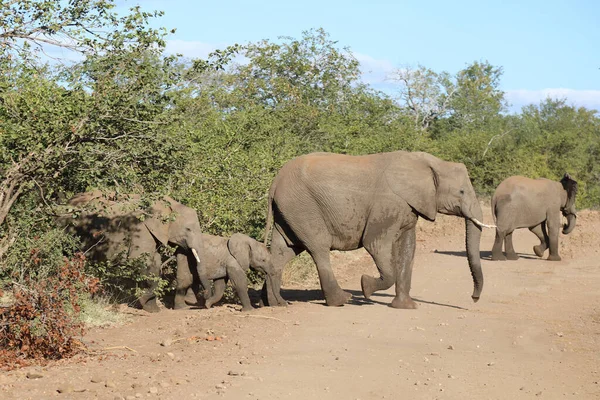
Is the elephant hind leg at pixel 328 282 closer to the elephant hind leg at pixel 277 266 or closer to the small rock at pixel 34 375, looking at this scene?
the elephant hind leg at pixel 277 266

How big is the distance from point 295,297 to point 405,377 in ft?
18.5

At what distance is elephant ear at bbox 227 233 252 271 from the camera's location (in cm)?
1213

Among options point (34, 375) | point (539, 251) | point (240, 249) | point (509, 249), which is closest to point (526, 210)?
point (509, 249)

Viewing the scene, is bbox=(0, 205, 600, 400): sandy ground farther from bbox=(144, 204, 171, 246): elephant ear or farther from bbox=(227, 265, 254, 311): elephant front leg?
bbox=(144, 204, 171, 246): elephant ear

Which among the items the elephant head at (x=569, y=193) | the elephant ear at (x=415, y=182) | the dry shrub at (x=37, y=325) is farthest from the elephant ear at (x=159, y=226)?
the elephant head at (x=569, y=193)

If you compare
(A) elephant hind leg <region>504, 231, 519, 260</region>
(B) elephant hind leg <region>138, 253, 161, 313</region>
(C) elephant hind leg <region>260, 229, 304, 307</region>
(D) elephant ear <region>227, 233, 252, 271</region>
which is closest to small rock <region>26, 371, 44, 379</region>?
(B) elephant hind leg <region>138, 253, 161, 313</region>

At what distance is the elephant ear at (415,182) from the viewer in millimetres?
11969

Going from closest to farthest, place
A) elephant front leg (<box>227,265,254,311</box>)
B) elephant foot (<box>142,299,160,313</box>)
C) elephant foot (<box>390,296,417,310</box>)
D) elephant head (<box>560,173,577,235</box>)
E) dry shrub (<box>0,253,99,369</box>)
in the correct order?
1. dry shrub (<box>0,253,99,369</box>)
2. elephant foot (<box>142,299,160,313</box>)
3. elephant front leg (<box>227,265,254,311</box>)
4. elephant foot (<box>390,296,417,310</box>)
5. elephant head (<box>560,173,577,235</box>)

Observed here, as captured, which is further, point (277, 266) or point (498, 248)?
point (498, 248)

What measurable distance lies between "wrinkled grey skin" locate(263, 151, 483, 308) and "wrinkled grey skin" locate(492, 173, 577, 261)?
22.0 ft

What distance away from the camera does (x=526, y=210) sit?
19.0 m

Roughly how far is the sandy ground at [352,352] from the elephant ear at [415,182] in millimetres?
1314

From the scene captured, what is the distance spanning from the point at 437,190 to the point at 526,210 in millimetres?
7376

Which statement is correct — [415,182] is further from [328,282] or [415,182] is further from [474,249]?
[328,282]
